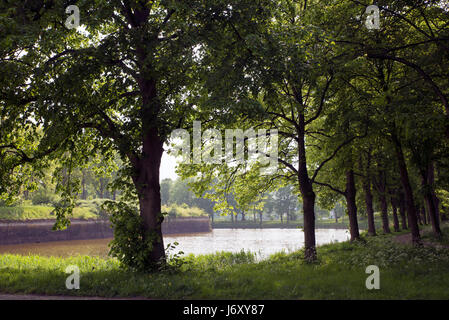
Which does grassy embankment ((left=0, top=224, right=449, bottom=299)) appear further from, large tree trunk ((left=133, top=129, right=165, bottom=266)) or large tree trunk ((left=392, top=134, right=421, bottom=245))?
large tree trunk ((left=392, top=134, right=421, bottom=245))

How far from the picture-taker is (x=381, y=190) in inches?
1040

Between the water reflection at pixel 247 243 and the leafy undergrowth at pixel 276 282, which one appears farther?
the water reflection at pixel 247 243

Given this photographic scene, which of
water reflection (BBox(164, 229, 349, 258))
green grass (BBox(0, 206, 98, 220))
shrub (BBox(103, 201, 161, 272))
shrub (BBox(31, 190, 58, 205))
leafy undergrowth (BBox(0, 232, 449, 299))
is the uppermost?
shrub (BBox(31, 190, 58, 205))

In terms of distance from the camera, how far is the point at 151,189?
1177 centimetres

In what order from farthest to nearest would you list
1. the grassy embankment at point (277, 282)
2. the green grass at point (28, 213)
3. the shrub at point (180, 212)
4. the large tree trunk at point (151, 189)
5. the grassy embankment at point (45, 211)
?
the shrub at point (180, 212)
the grassy embankment at point (45, 211)
the green grass at point (28, 213)
the large tree trunk at point (151, 189)
the grassy embankment at point (277, 282)

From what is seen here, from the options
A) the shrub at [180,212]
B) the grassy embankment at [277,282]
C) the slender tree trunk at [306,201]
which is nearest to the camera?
the grassy embankment at [277,282]

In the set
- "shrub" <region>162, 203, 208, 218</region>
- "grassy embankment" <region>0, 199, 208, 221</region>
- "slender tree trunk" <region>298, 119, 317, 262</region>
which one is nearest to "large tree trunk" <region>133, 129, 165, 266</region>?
"slender tree trunk" <region>298, 119, 317, 262</region>

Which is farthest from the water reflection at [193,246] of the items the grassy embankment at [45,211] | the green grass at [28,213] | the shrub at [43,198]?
the shrub at [43,198]

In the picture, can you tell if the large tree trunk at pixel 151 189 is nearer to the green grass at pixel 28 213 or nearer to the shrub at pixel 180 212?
the green grass at pixel 28 213

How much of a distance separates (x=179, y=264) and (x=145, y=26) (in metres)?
7.98

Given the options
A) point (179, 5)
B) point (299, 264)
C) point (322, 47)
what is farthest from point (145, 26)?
point (299, 264)

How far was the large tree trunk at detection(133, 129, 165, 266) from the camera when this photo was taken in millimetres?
11508

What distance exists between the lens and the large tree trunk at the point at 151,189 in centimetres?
1151

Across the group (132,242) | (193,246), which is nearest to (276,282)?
(132,242)
